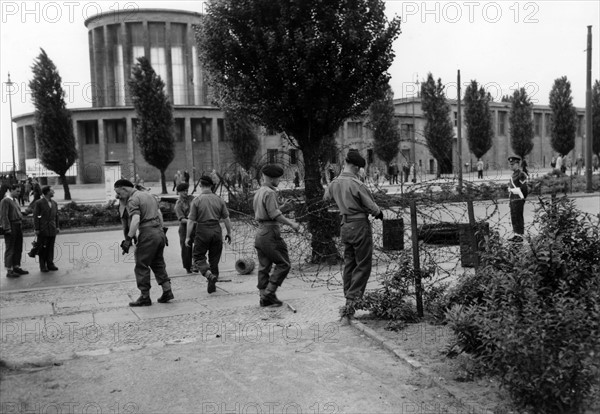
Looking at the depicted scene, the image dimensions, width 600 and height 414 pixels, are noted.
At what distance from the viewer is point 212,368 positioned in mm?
5395

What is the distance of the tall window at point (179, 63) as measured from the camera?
2349 inches

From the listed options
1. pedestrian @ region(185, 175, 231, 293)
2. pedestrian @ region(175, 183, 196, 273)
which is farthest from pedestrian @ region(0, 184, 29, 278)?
pedestrian @ region(185, 175, 231, 293)

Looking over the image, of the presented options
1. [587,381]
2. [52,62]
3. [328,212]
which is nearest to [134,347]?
[587,381]

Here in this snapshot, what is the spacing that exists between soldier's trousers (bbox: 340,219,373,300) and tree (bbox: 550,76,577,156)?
46413mm

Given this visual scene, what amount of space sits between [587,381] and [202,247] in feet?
20.4

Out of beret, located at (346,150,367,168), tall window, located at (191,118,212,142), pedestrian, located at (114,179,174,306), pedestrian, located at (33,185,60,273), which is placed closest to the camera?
beret, located at (346,150,367,168)

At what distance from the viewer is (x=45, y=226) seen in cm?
1187

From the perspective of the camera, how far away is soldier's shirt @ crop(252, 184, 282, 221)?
7.84m

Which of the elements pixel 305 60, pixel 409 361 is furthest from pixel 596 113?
pixel 409 361

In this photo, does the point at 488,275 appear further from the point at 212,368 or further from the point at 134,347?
the point at 134,347

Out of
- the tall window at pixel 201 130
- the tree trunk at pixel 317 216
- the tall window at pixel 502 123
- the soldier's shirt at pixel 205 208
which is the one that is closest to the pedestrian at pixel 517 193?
the tree trunk at pixel 317 216

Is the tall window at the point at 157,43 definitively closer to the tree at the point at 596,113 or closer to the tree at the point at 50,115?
the tree at the point at 50,115

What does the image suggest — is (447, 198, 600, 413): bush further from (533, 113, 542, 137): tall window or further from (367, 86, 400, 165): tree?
(533, 113, 542, 137): tall window

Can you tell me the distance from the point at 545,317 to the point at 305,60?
719 cm
